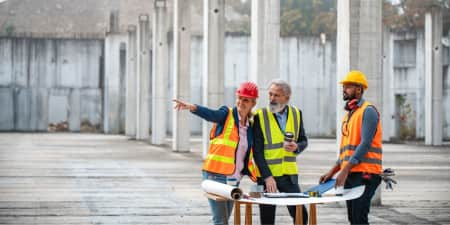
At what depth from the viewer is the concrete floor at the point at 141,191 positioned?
13.1 m

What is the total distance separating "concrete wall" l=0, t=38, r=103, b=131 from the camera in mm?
59031

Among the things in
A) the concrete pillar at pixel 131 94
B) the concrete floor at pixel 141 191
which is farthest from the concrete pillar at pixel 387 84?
the concrete floor at pixel 141 191

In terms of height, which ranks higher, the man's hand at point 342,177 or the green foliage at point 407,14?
the green foliage at point 407,14

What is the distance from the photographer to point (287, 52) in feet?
184

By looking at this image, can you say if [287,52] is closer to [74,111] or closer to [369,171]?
[74,111]

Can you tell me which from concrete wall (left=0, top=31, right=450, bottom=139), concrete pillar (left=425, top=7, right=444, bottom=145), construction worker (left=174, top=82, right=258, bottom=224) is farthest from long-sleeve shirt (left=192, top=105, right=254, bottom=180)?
concrete wall (left=0, top=31, right=450, bottom=139)

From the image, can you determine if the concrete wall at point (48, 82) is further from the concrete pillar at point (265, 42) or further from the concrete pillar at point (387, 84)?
the concrete pillar at point (265, 42)

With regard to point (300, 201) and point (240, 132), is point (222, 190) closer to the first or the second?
point (300, 201)

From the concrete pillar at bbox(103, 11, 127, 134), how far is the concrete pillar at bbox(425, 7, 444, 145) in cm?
2251

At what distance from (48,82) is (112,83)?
417 centimetres

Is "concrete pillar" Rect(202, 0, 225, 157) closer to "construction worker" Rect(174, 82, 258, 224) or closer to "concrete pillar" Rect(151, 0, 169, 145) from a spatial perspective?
"concrete pillar" Rect(151, 0, 169, 145)

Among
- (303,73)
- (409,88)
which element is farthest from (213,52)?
(303,73)

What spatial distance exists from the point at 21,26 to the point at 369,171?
103493 millimetres

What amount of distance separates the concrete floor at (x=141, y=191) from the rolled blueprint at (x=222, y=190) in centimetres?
455
